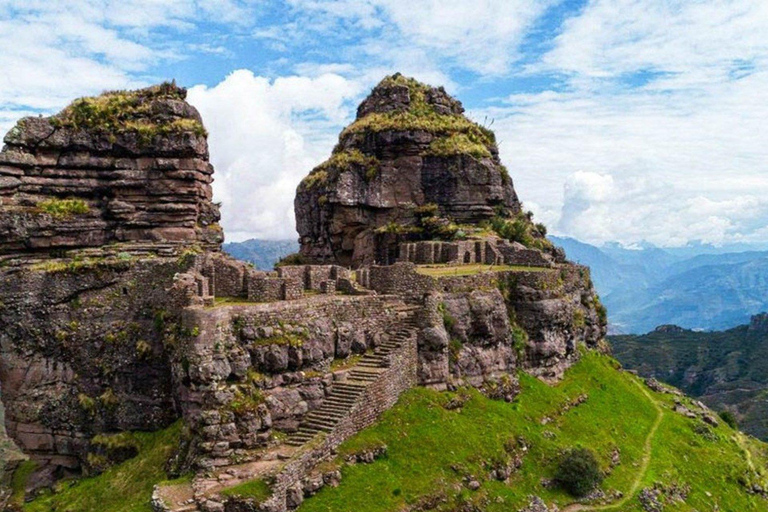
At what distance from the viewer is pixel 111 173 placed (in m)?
36.7

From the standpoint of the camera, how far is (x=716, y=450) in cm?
4072

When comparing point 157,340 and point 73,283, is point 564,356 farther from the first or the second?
point 73,283

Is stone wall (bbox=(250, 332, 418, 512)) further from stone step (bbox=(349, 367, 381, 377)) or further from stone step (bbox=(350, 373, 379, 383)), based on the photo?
stone step (bbox=(349, 367, 381, 377))

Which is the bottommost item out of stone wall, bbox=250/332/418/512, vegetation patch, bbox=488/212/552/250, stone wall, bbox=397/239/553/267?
stone wall, bbox=250/332/418/512

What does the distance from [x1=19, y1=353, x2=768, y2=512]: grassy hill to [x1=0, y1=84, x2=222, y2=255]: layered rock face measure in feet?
42.6

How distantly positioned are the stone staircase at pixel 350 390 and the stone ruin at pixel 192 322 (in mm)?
83

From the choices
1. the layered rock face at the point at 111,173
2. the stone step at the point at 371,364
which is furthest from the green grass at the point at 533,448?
the layered rock face at the point at 111,173

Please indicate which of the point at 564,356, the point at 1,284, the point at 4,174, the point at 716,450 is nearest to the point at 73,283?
the point at 1,284

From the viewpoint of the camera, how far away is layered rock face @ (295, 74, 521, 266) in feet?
195

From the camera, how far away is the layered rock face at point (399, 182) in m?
59.5

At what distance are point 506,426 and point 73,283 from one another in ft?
72.4

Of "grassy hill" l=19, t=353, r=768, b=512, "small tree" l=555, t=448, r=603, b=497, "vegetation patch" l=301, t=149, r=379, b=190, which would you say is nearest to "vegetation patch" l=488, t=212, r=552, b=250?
"vegetation patch" l=301, t=149, r=379, b=190

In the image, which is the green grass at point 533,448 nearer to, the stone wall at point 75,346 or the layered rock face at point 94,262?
the layered rock face at point 94,262

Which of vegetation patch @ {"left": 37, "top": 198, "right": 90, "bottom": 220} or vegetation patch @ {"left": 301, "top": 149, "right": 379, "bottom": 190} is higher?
vegetation patch @ {"left": 301, "top": 149, "right": 379, "bottom": 190}
